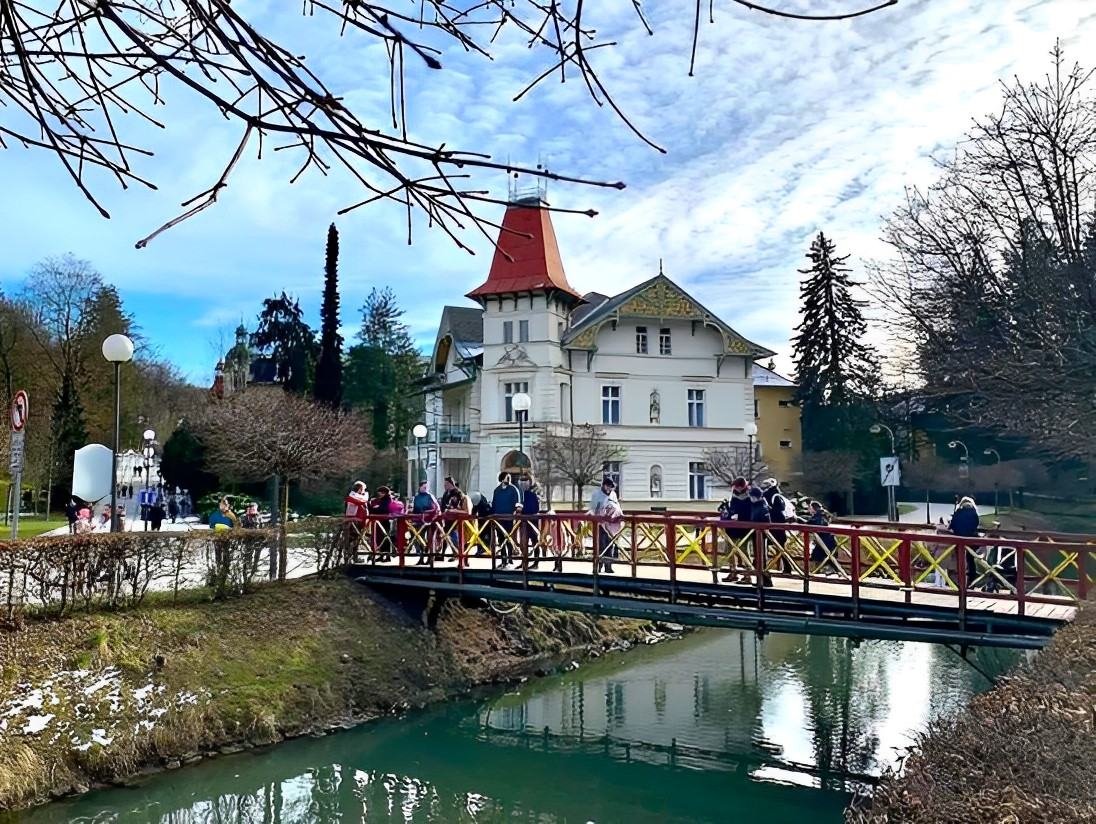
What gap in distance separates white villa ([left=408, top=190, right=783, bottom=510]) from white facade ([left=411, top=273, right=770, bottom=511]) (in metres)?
0.04

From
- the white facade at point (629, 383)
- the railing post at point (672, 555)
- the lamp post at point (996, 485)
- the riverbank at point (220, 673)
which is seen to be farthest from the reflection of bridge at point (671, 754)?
the lamp post at point (996, 485)

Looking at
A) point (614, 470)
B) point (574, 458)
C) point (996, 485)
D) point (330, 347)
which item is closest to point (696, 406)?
point (614, 470)

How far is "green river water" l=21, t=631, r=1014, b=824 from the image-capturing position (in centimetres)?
966

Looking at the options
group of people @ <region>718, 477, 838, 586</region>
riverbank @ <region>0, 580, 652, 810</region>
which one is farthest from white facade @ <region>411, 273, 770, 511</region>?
group of people @ <region>718, 477, 838, 586</region>

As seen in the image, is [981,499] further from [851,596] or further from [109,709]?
[109,709]

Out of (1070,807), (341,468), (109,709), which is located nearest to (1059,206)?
(1070,807)

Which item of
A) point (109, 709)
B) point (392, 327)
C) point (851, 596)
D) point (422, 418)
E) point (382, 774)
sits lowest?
point (382, 774)

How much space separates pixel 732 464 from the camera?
3406 cm

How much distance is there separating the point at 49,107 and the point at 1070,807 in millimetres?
4521

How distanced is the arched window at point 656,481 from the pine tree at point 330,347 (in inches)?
574

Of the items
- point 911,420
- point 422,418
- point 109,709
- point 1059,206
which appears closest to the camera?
point 109,709

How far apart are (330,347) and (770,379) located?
24.9 metres

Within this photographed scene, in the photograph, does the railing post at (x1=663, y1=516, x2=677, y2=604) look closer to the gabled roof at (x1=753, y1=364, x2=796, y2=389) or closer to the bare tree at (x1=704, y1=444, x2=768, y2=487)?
the bare tree at (x1=704, y1=444, x2=768, y2=487)

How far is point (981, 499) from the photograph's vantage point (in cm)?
4347
